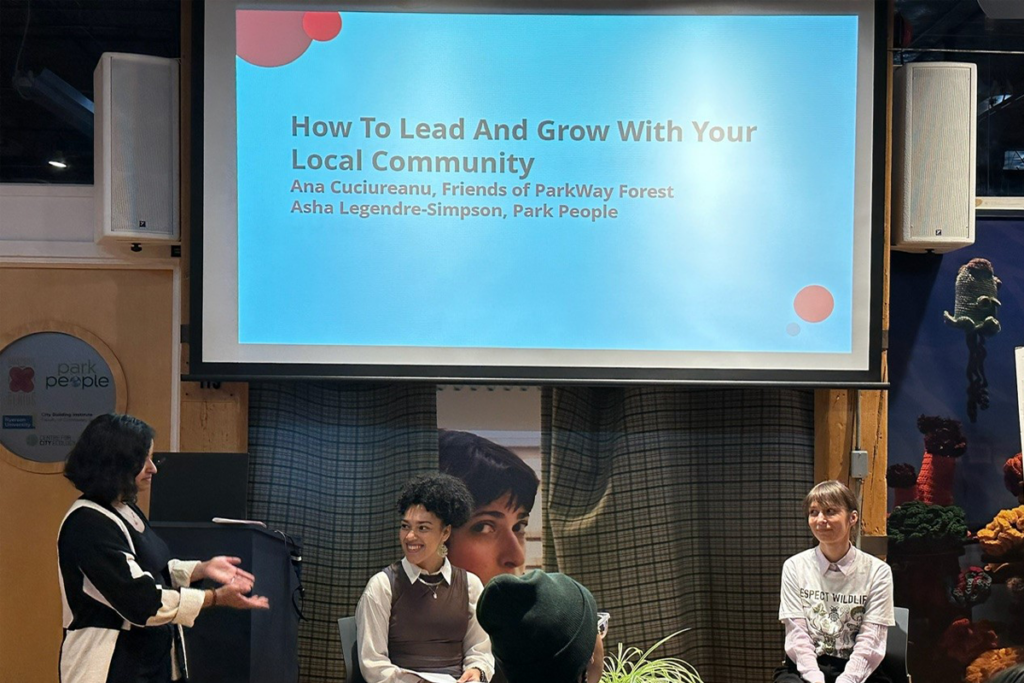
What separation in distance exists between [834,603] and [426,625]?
4.67ft

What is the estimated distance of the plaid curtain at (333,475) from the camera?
152 inches

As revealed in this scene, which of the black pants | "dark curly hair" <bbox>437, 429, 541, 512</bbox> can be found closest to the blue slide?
"dark curly hair" <bbox>437, 429, 541, 512</bbox>

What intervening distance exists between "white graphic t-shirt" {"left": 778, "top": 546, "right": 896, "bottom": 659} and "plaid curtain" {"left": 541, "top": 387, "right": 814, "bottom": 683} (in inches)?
15.8

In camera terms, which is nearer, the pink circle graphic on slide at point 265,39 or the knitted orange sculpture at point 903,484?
the pink circle graphic on slide at point 265,39

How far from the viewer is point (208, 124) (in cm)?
374

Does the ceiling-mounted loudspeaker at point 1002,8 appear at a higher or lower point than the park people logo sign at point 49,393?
higher

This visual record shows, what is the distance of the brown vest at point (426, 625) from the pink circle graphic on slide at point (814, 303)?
64.8 inches

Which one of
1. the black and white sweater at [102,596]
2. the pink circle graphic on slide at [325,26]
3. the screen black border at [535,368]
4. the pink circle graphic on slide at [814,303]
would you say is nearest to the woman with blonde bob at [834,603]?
the screen black border at [535,368]

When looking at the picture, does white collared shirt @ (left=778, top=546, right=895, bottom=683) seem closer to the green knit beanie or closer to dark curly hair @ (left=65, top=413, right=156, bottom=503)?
the green knit beanie

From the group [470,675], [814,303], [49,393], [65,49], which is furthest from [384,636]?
[65,49]

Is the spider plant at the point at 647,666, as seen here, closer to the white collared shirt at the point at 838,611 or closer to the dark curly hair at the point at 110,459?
the white collared shirt at the point at 838,611

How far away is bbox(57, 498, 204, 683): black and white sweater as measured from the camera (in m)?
2.88

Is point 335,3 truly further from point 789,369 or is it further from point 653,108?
point 789,369

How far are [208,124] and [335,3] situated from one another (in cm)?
66
